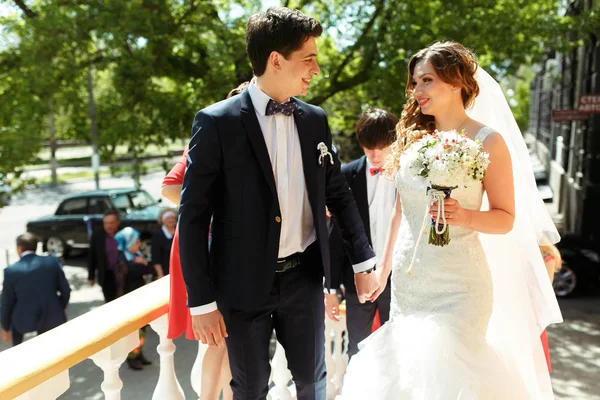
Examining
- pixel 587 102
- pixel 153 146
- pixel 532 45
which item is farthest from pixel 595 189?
pixel 153 146

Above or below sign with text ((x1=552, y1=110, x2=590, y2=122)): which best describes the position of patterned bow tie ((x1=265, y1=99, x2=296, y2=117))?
above

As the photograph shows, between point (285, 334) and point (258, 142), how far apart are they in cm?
84

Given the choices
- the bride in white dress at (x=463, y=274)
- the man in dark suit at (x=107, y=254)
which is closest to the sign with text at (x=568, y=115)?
the man in dark suit at (x=107, y=254)

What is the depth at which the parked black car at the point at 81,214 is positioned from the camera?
1398 cm

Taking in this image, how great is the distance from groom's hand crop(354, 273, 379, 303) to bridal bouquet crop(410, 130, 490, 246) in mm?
369

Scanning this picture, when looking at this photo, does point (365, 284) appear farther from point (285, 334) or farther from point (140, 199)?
point (140, 199)

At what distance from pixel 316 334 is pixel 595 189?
12.4 m

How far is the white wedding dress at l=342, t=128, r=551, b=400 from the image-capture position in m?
2.28

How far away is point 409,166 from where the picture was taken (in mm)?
2529

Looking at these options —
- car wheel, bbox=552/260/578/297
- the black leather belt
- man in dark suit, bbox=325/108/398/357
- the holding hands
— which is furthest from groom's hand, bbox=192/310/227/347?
car wheel, bbox=552/260/578/297

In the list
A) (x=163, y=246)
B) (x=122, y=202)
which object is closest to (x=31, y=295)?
(x=163, y=246)

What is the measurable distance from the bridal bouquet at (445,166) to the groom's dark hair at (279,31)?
27.8 inches

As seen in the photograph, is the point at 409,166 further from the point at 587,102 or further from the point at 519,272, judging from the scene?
the point at 587,102

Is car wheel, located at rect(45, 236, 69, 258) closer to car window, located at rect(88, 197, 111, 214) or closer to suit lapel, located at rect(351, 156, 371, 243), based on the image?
car window, located at rect(88, 197, 111, 214)
